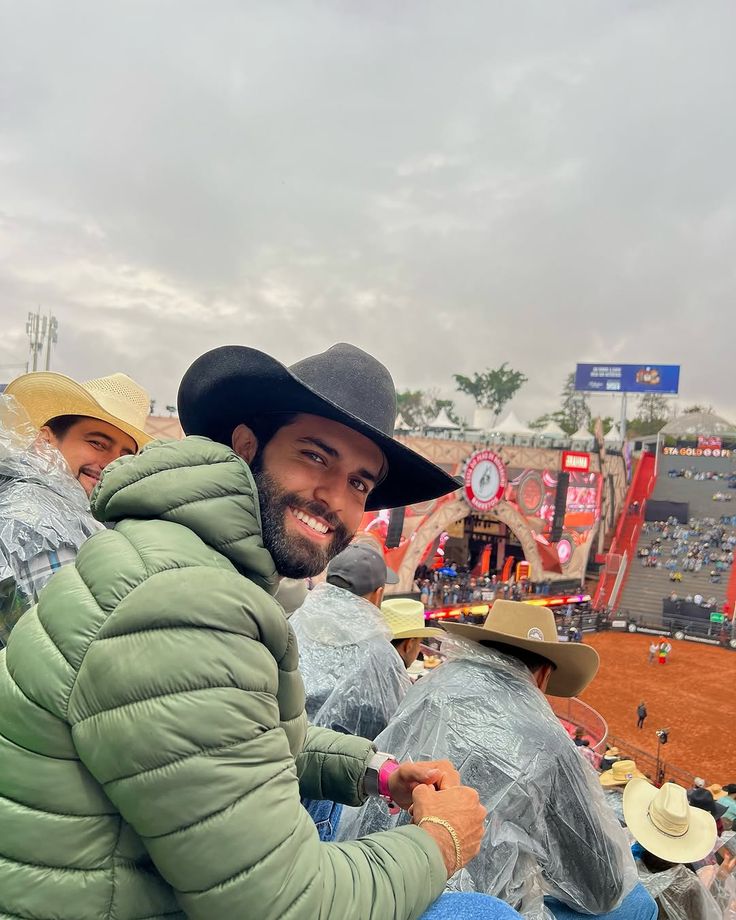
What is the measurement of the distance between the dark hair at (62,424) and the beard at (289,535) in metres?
2.38

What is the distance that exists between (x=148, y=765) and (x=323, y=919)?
0.43 m

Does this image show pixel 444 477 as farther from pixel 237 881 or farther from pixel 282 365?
pixel 237 881

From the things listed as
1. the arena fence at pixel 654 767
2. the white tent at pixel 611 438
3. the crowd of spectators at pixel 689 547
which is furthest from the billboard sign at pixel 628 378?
the arena fence at pixel 654 767

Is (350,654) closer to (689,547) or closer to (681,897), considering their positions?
(681,897)

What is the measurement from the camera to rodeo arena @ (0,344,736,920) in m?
1.00

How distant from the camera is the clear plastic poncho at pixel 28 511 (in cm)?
227

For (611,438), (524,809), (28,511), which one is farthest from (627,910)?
(611,438)

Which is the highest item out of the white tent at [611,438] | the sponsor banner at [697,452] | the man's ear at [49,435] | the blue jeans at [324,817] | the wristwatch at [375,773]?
the white tent at [611,438]

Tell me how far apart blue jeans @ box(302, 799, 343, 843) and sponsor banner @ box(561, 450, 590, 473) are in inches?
940

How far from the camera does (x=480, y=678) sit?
2344 millimetres

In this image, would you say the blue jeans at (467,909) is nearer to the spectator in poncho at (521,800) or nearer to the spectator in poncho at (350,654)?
the spectator in poncho at (521,800)

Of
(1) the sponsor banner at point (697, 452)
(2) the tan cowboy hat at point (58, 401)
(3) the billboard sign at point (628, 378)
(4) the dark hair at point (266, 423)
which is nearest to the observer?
(4) the dark hair at point (266, 423)

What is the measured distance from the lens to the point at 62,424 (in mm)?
3508

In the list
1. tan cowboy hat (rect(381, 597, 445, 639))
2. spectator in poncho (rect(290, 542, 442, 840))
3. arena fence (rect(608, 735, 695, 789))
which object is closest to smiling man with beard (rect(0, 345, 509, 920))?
spectator in poncho (rect(290, 542, 442, 840))
